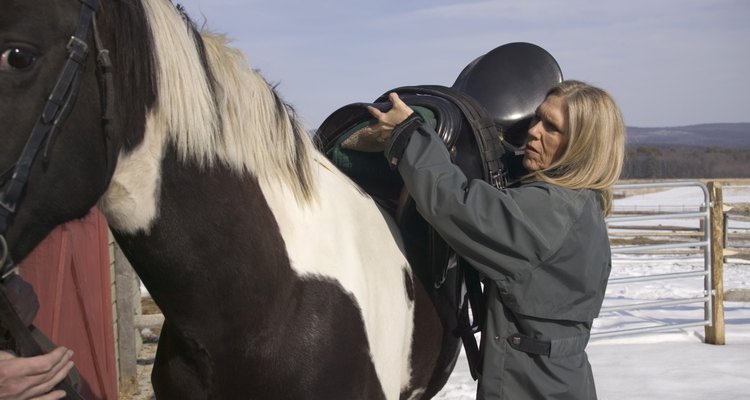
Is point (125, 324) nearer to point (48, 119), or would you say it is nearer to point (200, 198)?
point (200, 198)

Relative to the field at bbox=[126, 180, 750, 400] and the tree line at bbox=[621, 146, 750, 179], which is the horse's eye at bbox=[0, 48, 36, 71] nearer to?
the field at bbox=[126, 180, 750, 400]

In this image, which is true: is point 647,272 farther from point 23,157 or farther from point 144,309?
point 23,157

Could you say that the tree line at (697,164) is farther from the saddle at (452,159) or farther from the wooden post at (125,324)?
the saddle at (452,159)

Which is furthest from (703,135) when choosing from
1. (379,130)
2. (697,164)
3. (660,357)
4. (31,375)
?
(31,375)

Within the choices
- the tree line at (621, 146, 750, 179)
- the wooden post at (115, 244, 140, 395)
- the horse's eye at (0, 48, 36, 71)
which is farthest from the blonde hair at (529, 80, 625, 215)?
the tree line at (621, 146, 750, 179)

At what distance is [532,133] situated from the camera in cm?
191

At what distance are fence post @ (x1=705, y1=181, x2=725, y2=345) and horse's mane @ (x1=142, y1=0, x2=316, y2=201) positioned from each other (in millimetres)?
5383

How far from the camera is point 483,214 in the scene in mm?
1646

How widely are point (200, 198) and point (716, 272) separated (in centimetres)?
591

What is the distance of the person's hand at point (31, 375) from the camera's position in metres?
1.25

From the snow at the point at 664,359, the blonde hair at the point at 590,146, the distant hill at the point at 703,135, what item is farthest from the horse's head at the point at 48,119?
the distant hill at the point at 703,135

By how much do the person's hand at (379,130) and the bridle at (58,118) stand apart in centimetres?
79

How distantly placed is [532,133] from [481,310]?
554 mm

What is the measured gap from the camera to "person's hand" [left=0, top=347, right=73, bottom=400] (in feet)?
4.09
